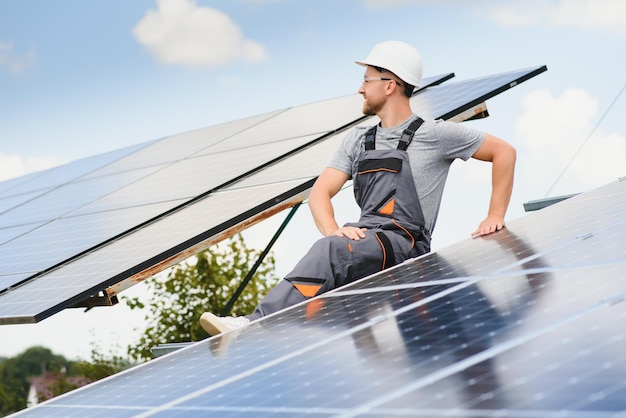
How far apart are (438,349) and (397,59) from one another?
3.43m

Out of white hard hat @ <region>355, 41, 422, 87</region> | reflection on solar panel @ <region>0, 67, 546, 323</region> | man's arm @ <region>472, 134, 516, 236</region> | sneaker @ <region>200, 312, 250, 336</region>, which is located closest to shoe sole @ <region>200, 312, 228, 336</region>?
sneaker @ <region>200, 312, 250, 336</region>

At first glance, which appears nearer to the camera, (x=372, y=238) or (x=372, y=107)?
(x=372, y=238)

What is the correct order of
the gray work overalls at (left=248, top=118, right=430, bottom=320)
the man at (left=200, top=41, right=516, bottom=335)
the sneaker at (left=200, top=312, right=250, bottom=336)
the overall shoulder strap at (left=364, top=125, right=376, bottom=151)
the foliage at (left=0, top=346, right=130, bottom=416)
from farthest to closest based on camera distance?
the foliage at (left=0, top=346, right=130, bottom=416) < the overall shoulder strap at (left=364, top=125, right=376, bottom=151) < the man at (left=200, top=41, right=516, bottom=335) < the gray work overalls at (left=248, top=118, right=430, bottom=320) < the sneaker at (left=200, top=312, right=250, bottom=336)

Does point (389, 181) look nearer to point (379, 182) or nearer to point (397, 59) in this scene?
point (379, 182)

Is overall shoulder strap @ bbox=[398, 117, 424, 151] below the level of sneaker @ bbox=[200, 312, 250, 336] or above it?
above

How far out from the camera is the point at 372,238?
16.6 ft

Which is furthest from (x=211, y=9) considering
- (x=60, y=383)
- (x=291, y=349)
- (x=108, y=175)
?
(x=291, y=349)

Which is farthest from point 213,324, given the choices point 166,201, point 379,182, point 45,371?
point 45,371

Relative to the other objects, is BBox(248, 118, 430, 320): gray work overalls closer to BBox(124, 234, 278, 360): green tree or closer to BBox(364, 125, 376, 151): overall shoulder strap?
BBox(364, 125, 376, 151): overall shoulder strap

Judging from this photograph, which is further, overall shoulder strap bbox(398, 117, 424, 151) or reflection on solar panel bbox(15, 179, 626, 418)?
overall shoulder strap bbox(398, 117, 424, 151)

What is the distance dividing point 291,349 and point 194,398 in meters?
0.43

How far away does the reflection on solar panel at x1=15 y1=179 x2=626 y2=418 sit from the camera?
2.00m

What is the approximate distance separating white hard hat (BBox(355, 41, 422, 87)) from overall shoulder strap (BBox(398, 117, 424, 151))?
34cm

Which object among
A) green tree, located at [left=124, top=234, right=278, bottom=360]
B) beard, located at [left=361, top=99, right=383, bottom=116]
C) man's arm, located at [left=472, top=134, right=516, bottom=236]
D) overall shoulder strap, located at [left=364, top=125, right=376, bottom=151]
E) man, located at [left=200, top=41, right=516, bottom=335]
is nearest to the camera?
man, located at [left=200, top=41, right=516, bottom=335]
